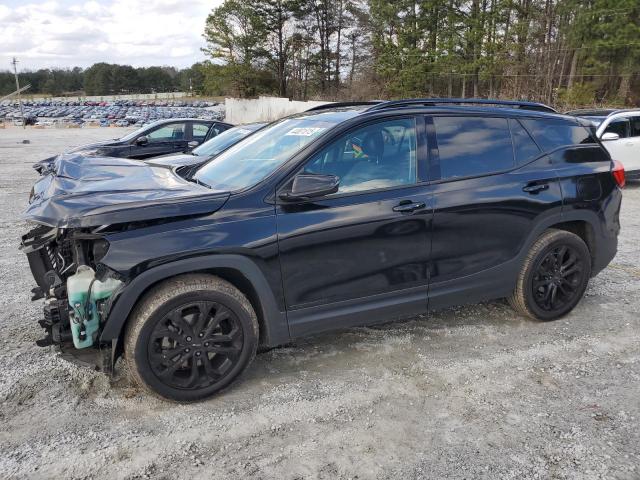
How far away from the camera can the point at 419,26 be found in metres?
40.2

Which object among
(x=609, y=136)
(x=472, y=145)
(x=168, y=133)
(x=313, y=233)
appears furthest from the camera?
(x=168, y=133)

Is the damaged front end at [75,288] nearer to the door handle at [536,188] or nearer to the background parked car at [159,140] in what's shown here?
the door handle at [536,188]

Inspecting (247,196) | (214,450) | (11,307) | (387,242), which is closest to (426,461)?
(214,450)

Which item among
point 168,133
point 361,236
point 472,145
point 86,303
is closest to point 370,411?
point 361,236

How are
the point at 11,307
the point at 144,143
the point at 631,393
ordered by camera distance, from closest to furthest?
the point at 631,393 → the point at 11,307 → the point at 144,143

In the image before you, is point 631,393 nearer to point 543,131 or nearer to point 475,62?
point 543,131

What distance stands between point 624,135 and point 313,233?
10115 mm

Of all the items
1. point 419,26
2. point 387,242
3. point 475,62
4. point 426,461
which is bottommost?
point 426,461

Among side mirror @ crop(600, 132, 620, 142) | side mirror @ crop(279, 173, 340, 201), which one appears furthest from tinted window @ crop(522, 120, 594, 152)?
side mirror @ crop(600, 132, 620, 142)

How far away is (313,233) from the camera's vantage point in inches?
128

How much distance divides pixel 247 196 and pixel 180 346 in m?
1.00

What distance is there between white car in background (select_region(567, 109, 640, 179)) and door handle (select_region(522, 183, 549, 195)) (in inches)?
302

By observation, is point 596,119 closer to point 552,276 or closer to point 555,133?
point 555,133

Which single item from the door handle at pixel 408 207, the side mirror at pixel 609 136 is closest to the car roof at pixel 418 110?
the door handle at pixel 408 207
